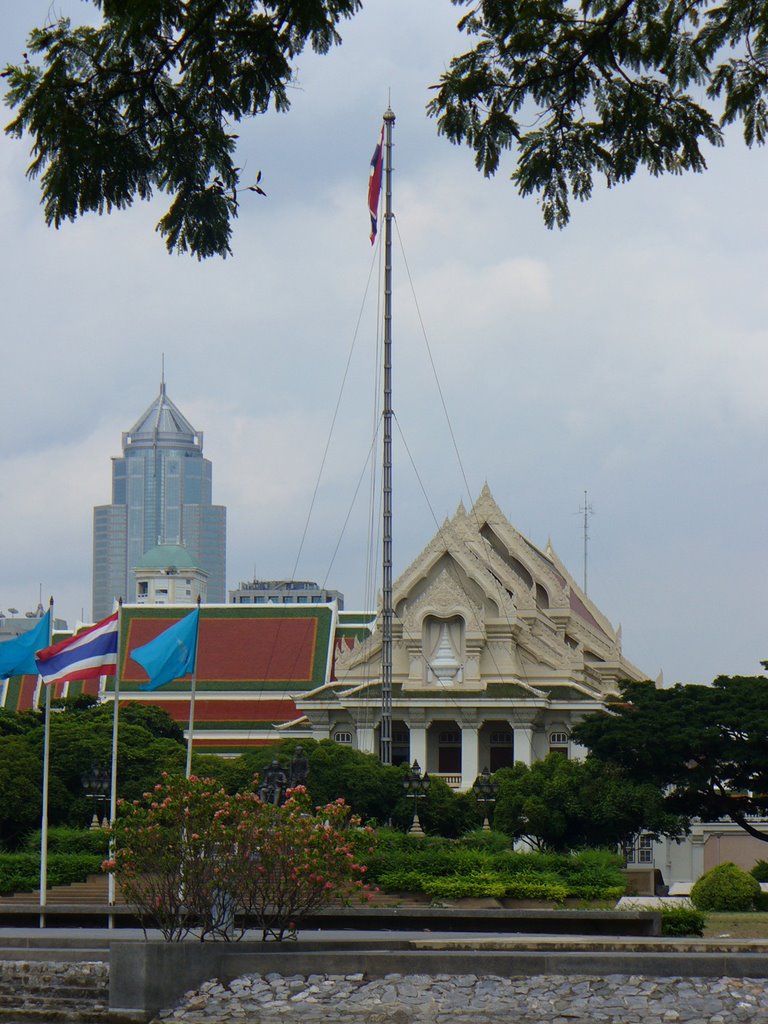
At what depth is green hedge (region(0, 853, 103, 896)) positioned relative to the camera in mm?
33125

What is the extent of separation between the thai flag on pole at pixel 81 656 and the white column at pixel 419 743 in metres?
29.0

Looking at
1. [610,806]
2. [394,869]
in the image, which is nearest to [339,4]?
[394,869]

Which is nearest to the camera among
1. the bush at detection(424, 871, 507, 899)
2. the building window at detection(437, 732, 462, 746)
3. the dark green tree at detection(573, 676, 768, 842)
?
the bush at detection(424, 871, 507, 899)

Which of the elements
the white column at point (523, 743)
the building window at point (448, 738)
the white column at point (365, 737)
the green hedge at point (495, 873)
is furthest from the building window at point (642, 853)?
the green hedge at point (495, 873)

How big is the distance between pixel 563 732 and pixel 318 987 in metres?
40.3

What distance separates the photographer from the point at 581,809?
1566 inches

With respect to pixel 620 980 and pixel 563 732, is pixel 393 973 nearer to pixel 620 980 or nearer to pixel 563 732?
pixel 620 980

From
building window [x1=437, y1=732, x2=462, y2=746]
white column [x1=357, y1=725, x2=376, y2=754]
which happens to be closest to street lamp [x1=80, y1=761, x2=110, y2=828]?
white column [x1=357, y1=725, x2=376, y2=754]

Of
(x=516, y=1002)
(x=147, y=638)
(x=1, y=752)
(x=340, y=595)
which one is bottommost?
(x=516, y=1002)

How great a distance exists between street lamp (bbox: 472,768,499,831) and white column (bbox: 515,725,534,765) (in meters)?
12.9

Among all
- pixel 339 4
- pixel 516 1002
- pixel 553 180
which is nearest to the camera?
pixel 339 4

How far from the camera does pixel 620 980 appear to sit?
1611 centimetres

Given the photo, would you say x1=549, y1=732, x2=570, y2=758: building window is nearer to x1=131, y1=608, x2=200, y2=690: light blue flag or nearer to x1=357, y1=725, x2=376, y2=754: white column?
x1=357, y1=725, x2=376, y2=754: white column

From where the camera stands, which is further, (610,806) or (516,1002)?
(610,806)
